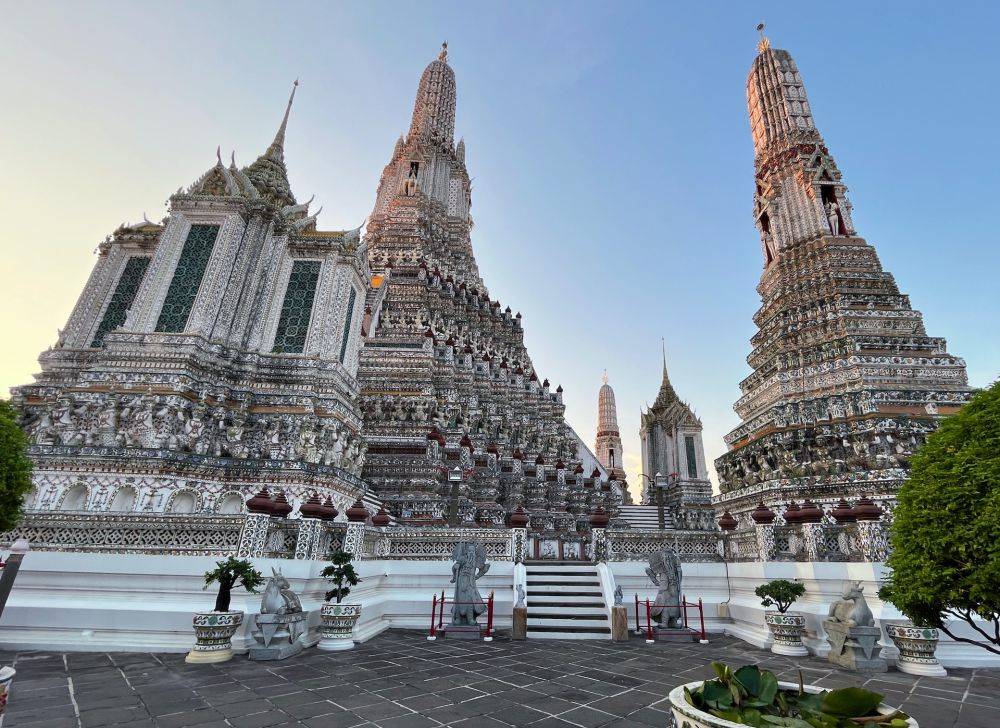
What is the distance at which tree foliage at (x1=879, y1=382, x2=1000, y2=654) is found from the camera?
346cm

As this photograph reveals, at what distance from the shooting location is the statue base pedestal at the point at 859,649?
22.4 feet

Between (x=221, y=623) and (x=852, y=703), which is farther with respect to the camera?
(x=221, y=623)

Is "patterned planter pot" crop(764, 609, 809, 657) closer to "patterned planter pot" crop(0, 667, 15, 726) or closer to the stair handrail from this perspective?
the stair handrail

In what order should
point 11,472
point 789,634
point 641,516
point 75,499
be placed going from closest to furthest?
point 11,472 < point 789,634 < point 75,499 < point 641,516

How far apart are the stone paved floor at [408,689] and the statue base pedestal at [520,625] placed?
1081mm

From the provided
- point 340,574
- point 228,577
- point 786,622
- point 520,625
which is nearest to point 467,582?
point 520,625

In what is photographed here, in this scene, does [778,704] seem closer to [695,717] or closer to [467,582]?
[695,717]

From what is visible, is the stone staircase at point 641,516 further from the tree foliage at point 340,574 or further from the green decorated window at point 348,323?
the tree foliage at point 340,574

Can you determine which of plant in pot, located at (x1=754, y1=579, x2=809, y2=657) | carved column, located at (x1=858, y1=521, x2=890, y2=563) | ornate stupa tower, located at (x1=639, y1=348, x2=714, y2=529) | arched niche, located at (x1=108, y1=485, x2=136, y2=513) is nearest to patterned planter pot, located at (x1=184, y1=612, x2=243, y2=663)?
arched niche, located at (x1=108, y1=485, x2=136, y2=513)

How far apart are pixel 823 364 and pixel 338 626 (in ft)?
56.1

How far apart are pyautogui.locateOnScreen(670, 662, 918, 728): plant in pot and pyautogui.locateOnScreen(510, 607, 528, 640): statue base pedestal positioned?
6.25 metres

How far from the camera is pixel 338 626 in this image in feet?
24.7

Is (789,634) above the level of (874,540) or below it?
below

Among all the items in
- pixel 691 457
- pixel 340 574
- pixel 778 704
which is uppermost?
pixel 691 457
